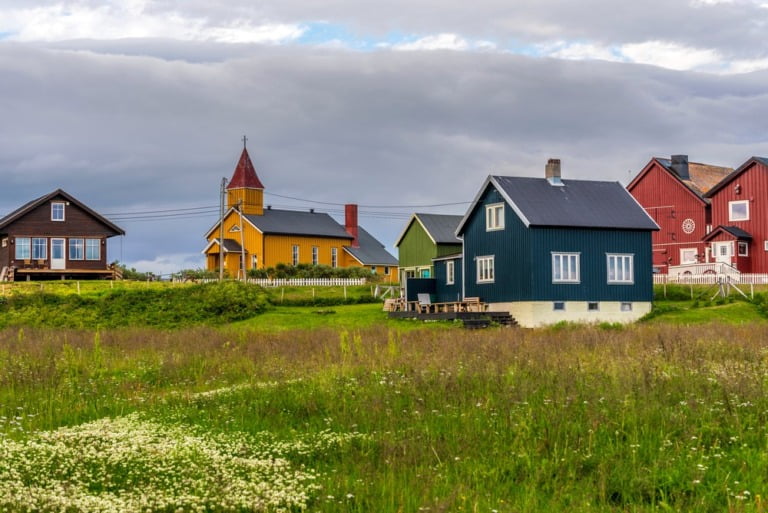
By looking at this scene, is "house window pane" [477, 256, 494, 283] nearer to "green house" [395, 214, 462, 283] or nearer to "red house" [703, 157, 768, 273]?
"green house" [395, 214, 462, 283]

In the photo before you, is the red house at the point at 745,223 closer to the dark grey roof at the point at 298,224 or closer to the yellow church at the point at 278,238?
the yellow church at the point at 278,238

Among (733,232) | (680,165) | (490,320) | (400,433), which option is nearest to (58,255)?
(490,320)

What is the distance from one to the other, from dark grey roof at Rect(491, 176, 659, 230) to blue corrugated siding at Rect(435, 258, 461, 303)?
5.90 meters

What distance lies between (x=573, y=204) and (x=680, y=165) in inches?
997

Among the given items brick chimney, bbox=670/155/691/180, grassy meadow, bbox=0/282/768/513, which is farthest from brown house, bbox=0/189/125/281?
grassy meadow, bbox=0/282/768/513

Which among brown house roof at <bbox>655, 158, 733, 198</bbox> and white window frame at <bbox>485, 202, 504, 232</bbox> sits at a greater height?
brown house roof at <bbox>655, 158, 733, 198</bbox>

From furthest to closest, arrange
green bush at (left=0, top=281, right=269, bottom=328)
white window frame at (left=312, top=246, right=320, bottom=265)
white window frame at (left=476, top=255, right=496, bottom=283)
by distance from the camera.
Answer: white window frame at (left=312, top=246, right=320, bottom=265) → white window frame at (left=476, top=255, right=496, bottom=283) → green bush at (left=0, top=281, right=269, bottom=328)

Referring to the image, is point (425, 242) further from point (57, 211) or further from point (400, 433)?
point (400, 433)

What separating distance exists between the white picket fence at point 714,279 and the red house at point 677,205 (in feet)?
26.3

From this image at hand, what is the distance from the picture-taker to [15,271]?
207ft

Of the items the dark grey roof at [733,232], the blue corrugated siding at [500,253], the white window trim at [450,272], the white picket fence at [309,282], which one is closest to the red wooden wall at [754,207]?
the dark grey roof at [733,232]

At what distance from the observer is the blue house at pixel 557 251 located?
45.0m

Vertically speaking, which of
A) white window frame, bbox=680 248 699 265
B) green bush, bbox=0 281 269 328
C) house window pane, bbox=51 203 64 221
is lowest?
green bush, bbox=0 281 269 328

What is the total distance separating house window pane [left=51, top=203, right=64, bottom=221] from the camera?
65125mm
